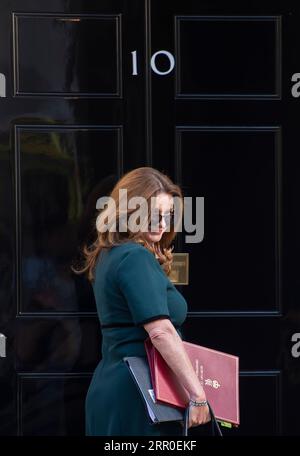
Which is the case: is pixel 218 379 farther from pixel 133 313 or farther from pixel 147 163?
pixel 147 163

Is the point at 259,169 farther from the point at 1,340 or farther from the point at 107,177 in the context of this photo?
the point at 1,340

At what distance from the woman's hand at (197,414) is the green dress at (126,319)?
0.34 feet

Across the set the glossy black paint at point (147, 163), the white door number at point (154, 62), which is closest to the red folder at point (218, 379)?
the glossy black paint at point (147, 163)

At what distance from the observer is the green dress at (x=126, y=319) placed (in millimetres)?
3088

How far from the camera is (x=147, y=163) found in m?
4.12

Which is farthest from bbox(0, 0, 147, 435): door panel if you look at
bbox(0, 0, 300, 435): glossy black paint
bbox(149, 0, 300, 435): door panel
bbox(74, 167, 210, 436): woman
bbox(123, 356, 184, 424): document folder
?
bbox(123, 356, 184, 424): document folder

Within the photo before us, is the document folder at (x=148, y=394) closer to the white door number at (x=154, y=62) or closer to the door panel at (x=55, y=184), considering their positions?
the door panel at (x=55, y=184)

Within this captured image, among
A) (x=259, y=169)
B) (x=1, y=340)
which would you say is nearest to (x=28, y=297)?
(x=1, y=340)

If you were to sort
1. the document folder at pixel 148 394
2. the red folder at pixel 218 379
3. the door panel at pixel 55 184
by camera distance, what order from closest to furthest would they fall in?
1. the document folder at pixel 148 394
2. the red folder at pixel 218 379
3. the door panel at pixel 55 184

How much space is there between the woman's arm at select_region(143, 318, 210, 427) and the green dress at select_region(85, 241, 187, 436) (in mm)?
40

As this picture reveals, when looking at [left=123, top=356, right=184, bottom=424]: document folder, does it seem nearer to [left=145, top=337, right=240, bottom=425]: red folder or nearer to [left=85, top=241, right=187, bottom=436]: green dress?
[left=85, top=241, right=187, bottom=436]: green dress

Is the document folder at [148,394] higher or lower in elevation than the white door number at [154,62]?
lower
